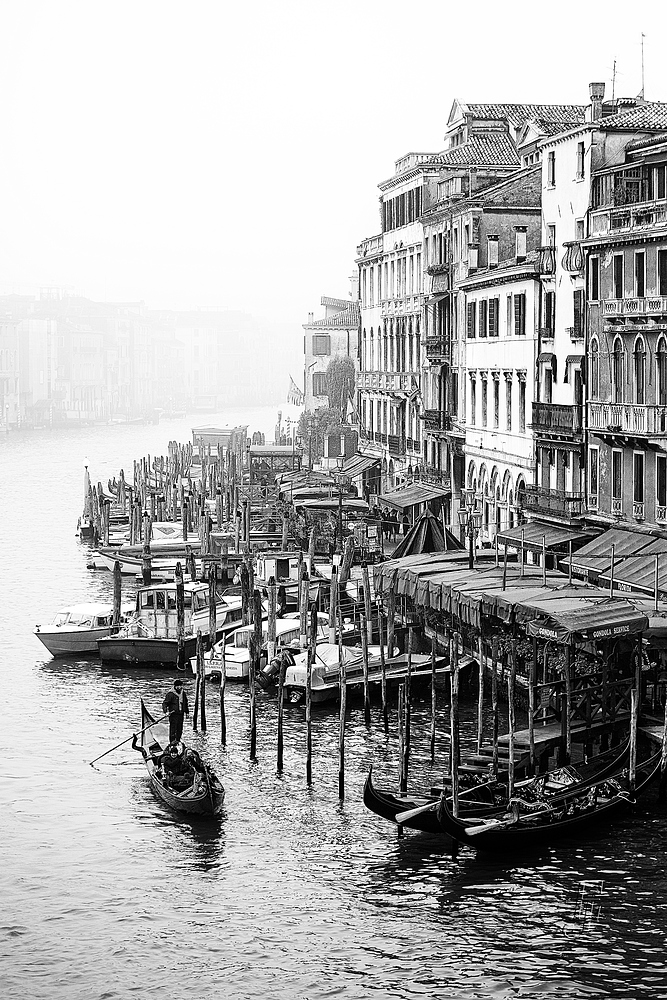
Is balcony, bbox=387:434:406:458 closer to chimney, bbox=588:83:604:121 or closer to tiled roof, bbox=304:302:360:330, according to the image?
chimney, bbox=588:83:604:121

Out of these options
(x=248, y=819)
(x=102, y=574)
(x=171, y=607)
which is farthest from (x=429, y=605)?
(x=102, y=574)

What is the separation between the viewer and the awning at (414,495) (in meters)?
50.6

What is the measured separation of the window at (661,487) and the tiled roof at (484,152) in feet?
70.9

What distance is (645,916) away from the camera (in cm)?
2083

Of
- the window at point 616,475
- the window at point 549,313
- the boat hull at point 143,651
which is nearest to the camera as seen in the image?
the window at point 616,475

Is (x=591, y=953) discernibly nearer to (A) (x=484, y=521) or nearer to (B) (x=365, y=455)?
(A) (x=484, y=521)

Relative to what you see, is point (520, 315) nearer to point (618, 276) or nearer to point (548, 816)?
point (618, 276)

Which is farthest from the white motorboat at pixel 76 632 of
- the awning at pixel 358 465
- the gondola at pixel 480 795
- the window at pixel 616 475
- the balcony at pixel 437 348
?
the awning at pixel 358 465

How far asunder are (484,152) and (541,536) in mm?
20661

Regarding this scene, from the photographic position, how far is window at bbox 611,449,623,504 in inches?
1391

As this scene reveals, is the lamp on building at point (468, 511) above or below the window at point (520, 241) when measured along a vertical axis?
below

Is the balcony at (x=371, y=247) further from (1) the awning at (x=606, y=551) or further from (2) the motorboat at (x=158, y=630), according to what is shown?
(1) the awning at (x=606, y=551)

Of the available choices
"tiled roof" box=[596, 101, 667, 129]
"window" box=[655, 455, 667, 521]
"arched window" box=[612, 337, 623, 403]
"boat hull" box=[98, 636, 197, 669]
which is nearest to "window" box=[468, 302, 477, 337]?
"tiled roof" box=[596, 101, 667, 129]

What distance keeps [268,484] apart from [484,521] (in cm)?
2860
